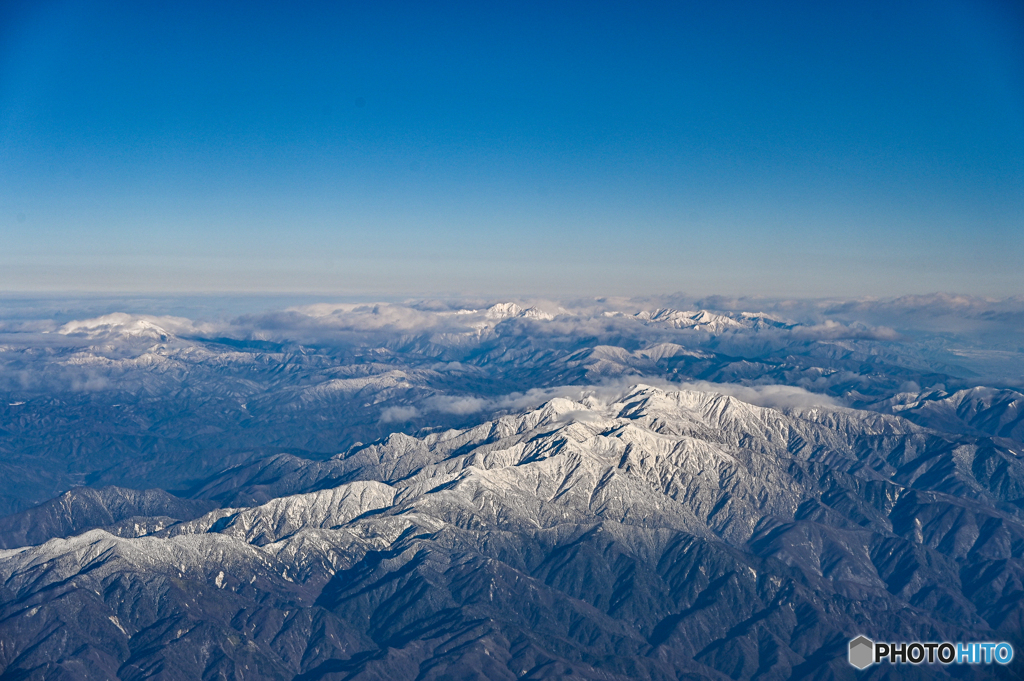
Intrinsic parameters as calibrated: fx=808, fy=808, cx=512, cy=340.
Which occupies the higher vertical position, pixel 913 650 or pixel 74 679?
pixel 913 650

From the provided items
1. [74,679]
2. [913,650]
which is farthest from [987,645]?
[74,679]

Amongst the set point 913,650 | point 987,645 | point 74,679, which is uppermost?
point 987,645

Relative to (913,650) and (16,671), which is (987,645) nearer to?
(913,650)

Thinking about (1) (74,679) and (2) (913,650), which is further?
(1) (74,679)

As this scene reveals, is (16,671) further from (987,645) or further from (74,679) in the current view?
(987,645)

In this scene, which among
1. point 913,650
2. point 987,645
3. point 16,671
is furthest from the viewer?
point 16,671

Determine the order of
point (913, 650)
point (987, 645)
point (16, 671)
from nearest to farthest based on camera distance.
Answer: point (987, 645) → point (913, 650) → point (16, 671)

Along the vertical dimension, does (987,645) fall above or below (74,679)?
above

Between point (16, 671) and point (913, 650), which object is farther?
point (16, 671)
